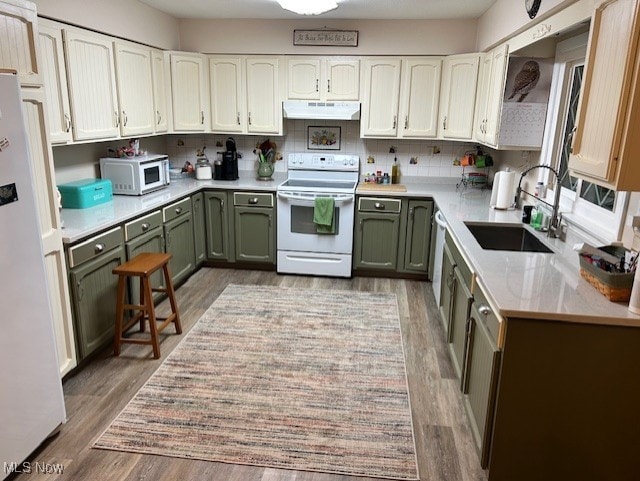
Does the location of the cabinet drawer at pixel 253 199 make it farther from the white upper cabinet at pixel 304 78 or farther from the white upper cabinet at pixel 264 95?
the white upper cabinet at pixel 304 78

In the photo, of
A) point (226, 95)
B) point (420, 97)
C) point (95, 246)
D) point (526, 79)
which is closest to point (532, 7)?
point (526, 79)

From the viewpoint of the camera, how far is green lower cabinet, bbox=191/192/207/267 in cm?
438

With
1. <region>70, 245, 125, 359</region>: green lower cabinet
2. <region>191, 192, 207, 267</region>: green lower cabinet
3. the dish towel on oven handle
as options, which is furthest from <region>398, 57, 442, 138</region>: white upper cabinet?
<region>70, 245, 125, 359</region>: green lower cabinet

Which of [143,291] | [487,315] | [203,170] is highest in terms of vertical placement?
[203,170]

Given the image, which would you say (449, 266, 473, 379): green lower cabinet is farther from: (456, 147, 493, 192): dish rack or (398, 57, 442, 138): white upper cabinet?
(398, 57, 442, 138): white upper cabinet

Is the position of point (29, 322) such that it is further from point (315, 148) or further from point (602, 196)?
point (315, 148)

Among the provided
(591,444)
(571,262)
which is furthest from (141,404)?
(571,262)

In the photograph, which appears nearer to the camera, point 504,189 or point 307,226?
point 504,189

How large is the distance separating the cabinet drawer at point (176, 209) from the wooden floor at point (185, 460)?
73cm

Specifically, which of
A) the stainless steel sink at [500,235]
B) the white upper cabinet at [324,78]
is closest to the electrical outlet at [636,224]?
the stainless steel sink at [500,235]

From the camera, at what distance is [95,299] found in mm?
2873

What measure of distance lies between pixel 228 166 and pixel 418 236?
2.02 metres

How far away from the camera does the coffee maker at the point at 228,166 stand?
4695 millimetres

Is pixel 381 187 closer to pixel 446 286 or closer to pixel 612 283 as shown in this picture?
pixel 446 286
